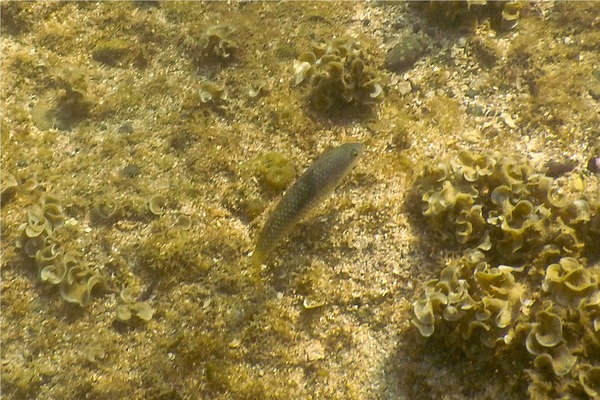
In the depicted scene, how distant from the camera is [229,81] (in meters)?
4.95

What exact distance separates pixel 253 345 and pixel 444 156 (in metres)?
2.32

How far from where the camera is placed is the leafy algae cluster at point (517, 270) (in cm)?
287

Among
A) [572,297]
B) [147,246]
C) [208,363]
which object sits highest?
[572,297]

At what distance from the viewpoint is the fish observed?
338cm

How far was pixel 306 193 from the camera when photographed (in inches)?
133

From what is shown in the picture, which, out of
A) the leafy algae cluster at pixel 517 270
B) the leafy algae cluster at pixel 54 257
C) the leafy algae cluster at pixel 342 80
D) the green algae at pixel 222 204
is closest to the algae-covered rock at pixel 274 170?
the green algae at pixel 222 204

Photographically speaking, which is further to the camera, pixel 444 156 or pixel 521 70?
pixel 521 70

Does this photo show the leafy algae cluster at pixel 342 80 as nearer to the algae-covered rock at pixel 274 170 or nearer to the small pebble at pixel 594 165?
the algae-covered rock at pixel 274 170

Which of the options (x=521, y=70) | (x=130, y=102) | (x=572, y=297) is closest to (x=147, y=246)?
(x=130, y=102)

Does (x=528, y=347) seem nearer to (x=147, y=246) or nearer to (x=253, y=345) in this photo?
(x=253, y=345)

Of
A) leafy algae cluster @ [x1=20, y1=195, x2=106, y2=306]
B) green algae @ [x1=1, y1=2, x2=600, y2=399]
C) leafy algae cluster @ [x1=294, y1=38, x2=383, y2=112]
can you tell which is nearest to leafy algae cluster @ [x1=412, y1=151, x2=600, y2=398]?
green algae @ [x1=1, y1=2, x2=600, y2=399]

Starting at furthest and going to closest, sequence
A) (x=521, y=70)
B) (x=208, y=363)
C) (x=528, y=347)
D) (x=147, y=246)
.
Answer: (x=521, y=70) → (x=147, y=246) → (x=208, y=363) → (x=528, y=347)

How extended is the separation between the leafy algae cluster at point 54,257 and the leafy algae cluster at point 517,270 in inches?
103

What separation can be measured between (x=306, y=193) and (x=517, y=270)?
5.21ft
